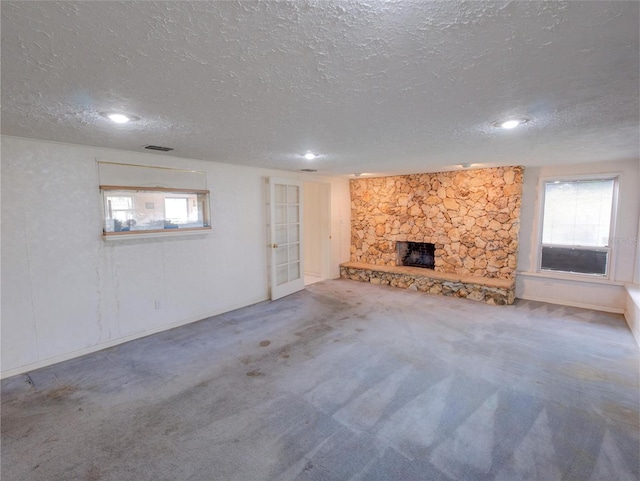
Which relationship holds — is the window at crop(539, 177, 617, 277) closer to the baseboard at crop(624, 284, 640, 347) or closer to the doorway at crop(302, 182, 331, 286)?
the baseboard at crop(624, 284, 640, 347)

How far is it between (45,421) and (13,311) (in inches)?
48.8

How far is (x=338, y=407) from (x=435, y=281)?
12.5 ft

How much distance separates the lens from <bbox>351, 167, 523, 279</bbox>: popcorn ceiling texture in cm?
519

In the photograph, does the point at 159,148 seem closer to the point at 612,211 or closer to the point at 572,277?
the point at 572,277

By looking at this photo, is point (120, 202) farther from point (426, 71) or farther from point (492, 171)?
point (492, 171)

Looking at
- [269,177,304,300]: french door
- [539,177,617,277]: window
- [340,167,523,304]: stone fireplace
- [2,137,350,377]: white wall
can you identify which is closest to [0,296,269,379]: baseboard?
[2,137,350,377]: white wall

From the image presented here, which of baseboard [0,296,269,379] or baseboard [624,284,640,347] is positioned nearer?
baseboard [0,296,269,379]

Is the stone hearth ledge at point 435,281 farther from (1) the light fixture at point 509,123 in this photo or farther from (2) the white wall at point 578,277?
(1) the light fixture at point 509,123

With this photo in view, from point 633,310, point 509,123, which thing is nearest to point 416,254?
point 633,310

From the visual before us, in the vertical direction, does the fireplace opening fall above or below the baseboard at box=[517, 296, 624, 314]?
above

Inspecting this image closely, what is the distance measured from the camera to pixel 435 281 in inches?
219

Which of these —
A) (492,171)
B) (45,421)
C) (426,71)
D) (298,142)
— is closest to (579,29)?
(426,71)

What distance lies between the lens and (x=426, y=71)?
1.54 meters

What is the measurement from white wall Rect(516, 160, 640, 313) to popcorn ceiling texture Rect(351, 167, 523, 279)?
0.87ft
